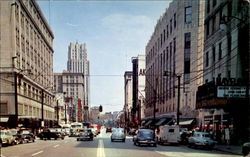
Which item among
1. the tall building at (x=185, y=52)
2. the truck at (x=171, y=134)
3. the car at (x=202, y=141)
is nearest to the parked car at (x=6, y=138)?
the truck at (x=171, y=134)

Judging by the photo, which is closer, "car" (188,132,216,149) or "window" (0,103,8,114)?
"car" (188,132,216,149)

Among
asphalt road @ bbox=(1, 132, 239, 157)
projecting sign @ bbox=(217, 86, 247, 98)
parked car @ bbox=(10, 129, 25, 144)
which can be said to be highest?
projecting sign @ bbox=(217, 86, 247, 98)

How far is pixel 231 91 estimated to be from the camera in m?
24.8

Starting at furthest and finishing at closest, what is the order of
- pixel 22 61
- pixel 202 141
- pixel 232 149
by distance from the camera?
pixel 22 61
pixel 202 141
pixel 232 149

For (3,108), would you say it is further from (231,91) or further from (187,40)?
(231,91)

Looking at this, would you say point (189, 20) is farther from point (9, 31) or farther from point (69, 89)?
point (69, 89)

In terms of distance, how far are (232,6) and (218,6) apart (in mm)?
4029

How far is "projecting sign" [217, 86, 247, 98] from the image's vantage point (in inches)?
960

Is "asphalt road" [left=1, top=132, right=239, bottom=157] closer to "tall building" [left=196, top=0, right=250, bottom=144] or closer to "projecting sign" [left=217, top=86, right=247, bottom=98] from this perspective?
"projecting sign" [left=217, top=86, right=247, bottom=98]

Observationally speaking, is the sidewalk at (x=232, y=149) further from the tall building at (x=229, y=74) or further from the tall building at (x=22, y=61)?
the tall building at (x=22, y=61)

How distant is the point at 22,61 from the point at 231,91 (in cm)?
4255

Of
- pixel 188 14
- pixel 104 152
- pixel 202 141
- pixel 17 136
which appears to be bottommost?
pixel 17 136

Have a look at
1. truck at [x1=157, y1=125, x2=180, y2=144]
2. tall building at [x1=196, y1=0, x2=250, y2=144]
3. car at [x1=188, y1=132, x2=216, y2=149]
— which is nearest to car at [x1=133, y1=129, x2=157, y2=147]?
truck at [x1=157, y1=125, x2=180, y2=144]

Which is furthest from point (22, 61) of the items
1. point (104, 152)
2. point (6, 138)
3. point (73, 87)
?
point (73, 87)
